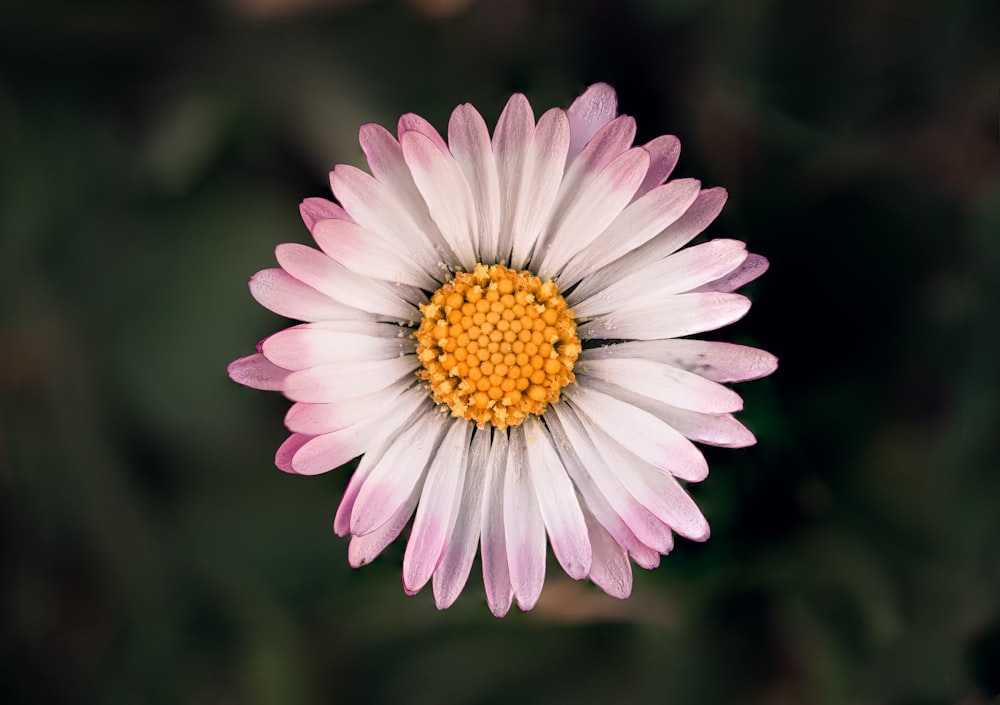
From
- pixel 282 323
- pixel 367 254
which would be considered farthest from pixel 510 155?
pixel 282 323

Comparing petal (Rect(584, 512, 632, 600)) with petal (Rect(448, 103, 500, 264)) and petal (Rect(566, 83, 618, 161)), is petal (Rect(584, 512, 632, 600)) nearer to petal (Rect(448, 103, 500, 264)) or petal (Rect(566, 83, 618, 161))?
petal (Rect(448, 103, 500, 264))

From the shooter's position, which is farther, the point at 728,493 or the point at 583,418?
the point at 728,493

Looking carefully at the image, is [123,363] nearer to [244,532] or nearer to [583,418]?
[244,532]

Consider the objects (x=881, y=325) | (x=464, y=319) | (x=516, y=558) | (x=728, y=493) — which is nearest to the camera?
(x=516, y=558)

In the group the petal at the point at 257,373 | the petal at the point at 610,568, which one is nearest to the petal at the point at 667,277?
the petal at the point at 610,568

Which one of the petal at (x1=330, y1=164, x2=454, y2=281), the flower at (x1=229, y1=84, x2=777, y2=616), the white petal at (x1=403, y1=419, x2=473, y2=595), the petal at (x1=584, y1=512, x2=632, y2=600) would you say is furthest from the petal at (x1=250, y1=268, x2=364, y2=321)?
the petal at (x1=584, y1=512, x2=632, y2=600)

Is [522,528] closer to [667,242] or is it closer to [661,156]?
[667,242]

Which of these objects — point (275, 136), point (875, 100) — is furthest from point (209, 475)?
point (875, 100)
